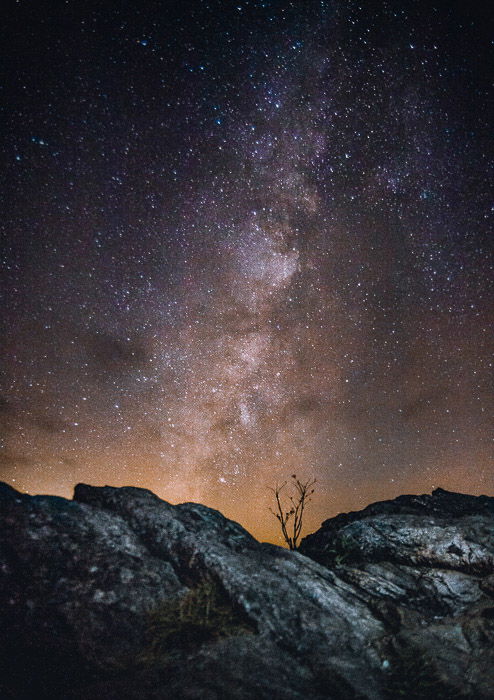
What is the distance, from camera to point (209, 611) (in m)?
6.33

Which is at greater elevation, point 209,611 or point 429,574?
point 209,611

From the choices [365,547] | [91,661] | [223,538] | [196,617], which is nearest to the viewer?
[91,661]

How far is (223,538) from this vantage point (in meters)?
8.54

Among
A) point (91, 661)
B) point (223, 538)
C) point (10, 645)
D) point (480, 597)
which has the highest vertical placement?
point (223, 538)

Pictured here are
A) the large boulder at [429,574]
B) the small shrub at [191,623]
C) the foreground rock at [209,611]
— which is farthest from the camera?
the large boulder at [429,574]

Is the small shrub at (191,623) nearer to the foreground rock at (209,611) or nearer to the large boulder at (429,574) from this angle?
the foreground rock at (209,611)

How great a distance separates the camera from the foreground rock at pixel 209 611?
531cm

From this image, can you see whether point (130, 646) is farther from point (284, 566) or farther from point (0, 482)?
point (0, 482)

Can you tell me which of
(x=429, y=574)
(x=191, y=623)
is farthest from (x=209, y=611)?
(x=429, y=574)

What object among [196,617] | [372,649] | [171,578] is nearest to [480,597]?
[372,649]

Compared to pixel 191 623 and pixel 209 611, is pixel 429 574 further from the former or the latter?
pixel 191 623

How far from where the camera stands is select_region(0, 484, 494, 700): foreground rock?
17.4 ft

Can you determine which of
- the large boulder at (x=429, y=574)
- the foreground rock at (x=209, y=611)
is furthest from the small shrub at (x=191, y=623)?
the large boulder at (x=429, y=574)

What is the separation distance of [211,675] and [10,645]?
3.85m
